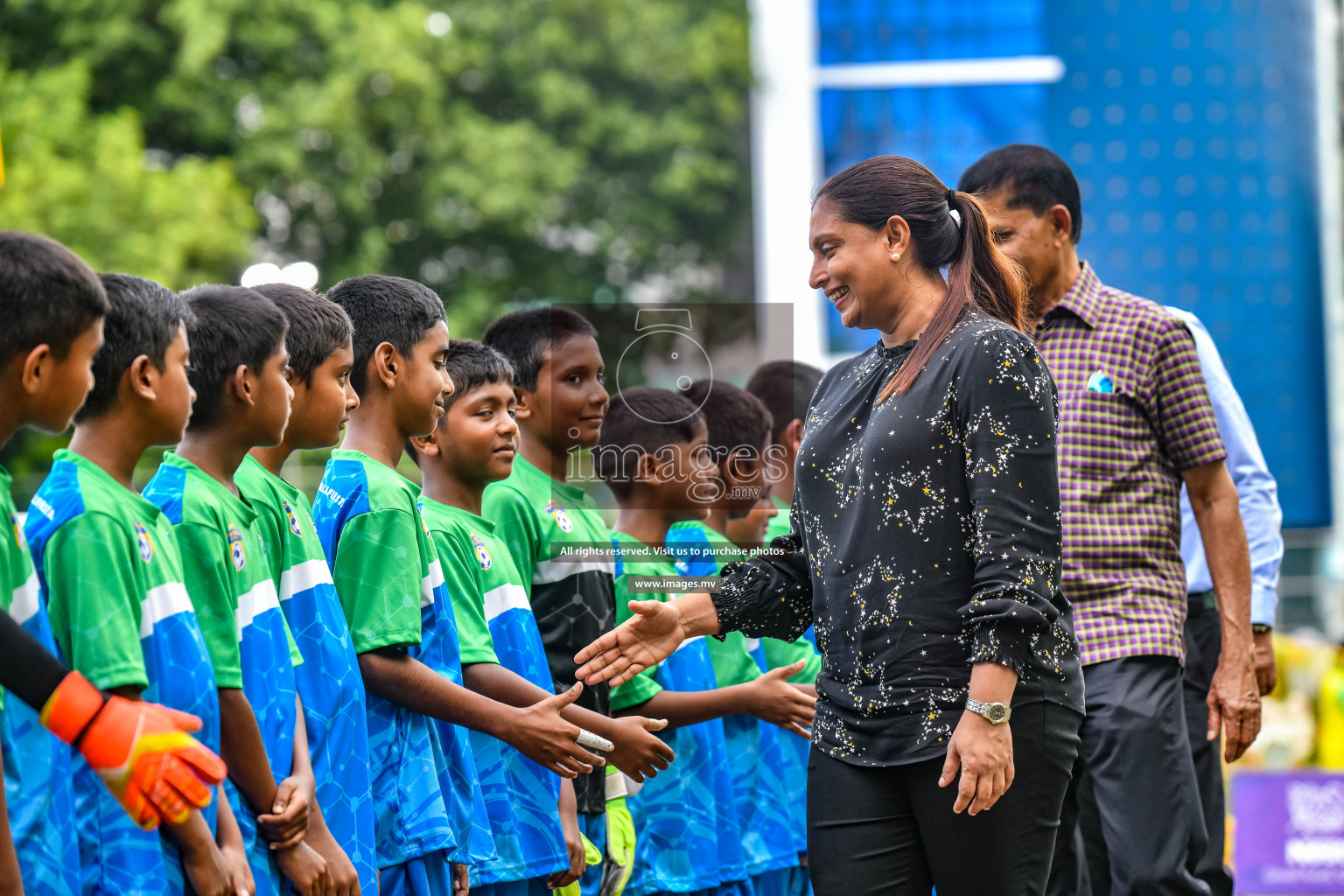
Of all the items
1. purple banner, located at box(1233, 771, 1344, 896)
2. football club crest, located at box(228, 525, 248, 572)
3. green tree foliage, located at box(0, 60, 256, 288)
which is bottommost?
purple banner, located at box(1233, 771, 1344, 896)

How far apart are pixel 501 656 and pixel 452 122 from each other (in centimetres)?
1660

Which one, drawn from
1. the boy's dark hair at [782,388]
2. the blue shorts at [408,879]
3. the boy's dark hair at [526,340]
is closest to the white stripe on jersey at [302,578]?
the blue shorts at [408,879]

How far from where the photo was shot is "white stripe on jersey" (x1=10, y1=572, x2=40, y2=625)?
7.13ft

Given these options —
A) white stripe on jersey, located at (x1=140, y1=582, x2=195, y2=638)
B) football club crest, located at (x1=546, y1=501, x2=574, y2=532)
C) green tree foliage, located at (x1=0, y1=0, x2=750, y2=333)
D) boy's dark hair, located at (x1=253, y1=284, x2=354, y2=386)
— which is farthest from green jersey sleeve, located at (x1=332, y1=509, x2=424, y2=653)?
green tree foliage, located at (x1=0, y1=0, x2=750, y2=333)

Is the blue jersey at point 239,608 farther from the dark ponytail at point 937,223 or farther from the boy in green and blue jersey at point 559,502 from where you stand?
the dark ponytail at point 937,223

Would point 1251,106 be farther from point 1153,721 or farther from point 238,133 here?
point 1153,721

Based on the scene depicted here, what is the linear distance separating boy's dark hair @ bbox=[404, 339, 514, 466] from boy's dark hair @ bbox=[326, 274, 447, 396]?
0.26 meters

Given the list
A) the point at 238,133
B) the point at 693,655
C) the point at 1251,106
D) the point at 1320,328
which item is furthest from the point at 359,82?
the point at 693,655

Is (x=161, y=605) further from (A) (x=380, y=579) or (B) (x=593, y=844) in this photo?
(B) (x=593, y=844)

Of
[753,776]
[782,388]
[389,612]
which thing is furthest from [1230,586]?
[389,612]

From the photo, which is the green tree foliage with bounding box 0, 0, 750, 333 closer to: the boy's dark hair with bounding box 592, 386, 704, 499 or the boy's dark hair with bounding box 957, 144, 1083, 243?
the boy's dark hair with bounding box 592, 386, 704, 499

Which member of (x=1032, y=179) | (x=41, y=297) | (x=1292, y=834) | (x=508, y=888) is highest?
(x=1032, y=179)

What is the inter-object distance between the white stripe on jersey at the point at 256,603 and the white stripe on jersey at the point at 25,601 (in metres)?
0.44

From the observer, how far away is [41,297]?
222cm
